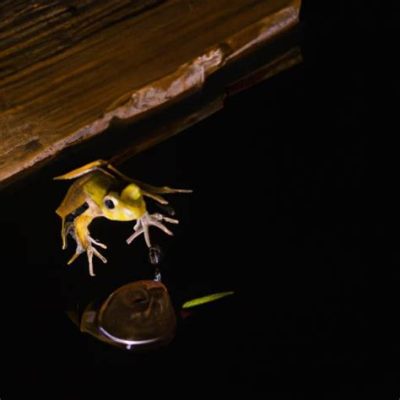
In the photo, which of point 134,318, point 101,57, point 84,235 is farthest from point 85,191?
point 134,318

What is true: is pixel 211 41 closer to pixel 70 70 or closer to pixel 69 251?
pixel 70 70

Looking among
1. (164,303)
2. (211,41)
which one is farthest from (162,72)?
(164,303)

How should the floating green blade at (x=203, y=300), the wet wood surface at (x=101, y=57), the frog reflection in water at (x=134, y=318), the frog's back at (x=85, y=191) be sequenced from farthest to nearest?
the floating green blade at (x=203, y=300)
the frog reflection in water at (x=134, y=318)
the frog's back at (x=85, y=191)
the wet wood surface at (x=101, y=57)

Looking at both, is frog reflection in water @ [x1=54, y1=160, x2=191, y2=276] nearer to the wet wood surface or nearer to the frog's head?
the frog's head

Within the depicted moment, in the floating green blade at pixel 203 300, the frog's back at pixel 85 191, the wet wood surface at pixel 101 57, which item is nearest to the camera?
the wet wood surface at pixel 101 57

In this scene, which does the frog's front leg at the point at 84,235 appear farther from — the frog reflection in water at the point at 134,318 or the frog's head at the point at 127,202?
the frog reflection in water at the point at 134,318

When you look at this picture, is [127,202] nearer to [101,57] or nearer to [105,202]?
[105,202]

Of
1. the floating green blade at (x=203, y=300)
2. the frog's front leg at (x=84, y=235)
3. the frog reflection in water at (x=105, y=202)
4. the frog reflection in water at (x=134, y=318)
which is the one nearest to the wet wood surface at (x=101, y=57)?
the frog reflection in water at (x=105, y=202)

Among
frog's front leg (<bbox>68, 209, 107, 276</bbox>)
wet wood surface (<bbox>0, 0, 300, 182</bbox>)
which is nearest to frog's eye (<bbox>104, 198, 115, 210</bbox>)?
frog's front leg (<bbox>68, 209, 107, 276</bbox>)
